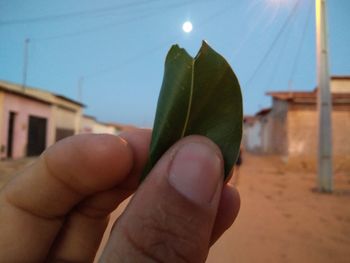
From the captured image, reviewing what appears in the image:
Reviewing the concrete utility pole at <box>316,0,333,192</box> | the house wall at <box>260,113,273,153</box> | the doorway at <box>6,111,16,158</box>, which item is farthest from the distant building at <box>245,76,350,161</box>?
the doorway at <box>6,111,16,158</box>

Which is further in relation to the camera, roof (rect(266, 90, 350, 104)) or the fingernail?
roof (rect(266, 90, 350, 104))

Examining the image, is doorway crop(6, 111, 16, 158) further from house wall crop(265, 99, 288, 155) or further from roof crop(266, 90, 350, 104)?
house wall crop(265, 99, 288, 155)

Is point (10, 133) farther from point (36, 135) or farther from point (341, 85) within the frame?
point (341, 85)

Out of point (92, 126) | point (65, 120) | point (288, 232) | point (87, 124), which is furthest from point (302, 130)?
point (92, 126)

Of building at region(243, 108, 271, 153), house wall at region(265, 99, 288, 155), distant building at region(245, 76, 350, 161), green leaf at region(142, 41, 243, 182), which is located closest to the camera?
green leaf at region(142, 41, 243, 182)

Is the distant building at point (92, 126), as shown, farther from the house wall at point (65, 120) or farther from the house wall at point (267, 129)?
the house wall at point (267, 129)

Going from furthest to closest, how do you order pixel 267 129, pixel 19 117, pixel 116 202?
pixel 267 129 < pixel 19 117 < pixel 116 202

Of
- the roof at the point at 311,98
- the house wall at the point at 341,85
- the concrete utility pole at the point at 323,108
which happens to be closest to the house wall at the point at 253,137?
the house wall at the point at 341,85

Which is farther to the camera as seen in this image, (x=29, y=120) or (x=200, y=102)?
(x=29, y=120)
